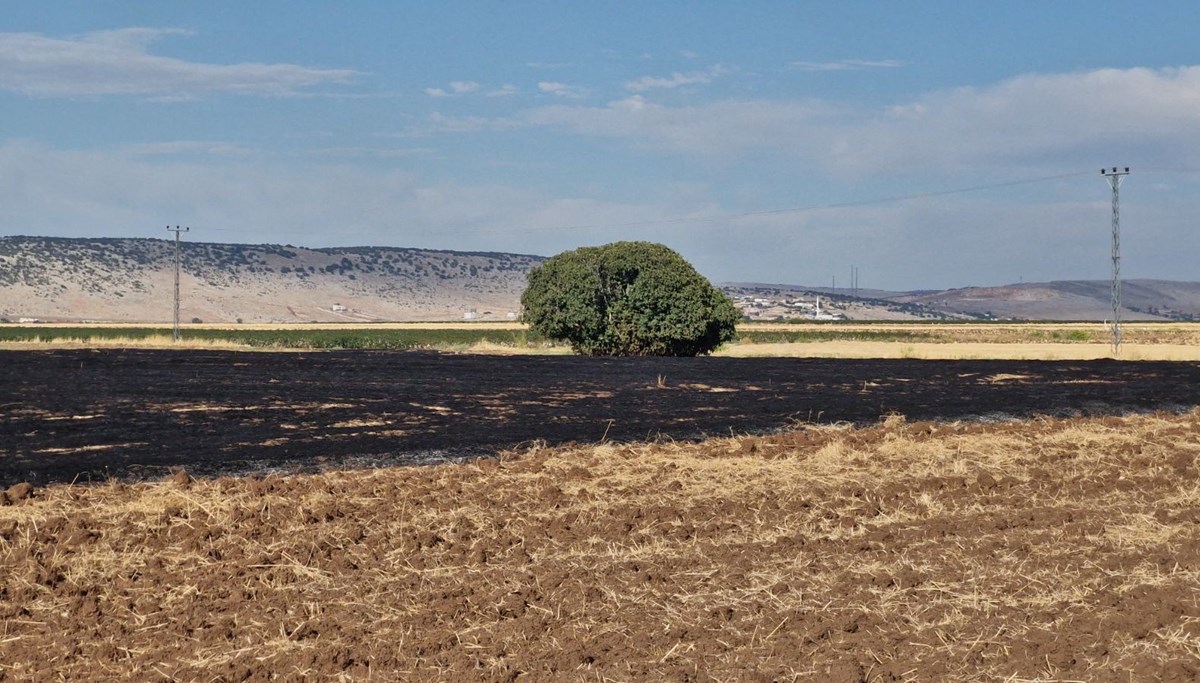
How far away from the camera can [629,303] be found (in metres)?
56.1

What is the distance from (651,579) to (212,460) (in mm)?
9510

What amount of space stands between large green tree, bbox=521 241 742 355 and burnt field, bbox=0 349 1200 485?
21.1ft

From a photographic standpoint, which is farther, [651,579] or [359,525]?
[359,525]

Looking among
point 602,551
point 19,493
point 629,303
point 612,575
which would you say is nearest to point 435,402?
point 19,493

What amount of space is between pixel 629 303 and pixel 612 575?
148 ft

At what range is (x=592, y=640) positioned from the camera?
29.5 feet

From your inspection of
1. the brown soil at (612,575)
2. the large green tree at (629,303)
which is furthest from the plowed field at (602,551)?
the large green tree at (629,303)

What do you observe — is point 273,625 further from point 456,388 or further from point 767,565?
point 456,388

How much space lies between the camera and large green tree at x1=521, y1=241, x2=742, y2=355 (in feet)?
184

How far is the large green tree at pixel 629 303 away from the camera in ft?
184

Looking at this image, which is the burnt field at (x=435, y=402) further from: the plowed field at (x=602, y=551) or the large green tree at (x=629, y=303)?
the large green tree at (x=629, y=303)

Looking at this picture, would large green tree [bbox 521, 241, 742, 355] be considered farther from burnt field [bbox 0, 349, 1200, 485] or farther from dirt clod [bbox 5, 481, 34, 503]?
dirt clod [bbox 5, 481, 34, 503]

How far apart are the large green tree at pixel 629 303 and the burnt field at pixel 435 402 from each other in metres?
6.43

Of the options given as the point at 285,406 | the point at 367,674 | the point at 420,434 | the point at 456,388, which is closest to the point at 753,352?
the point at 456,388
